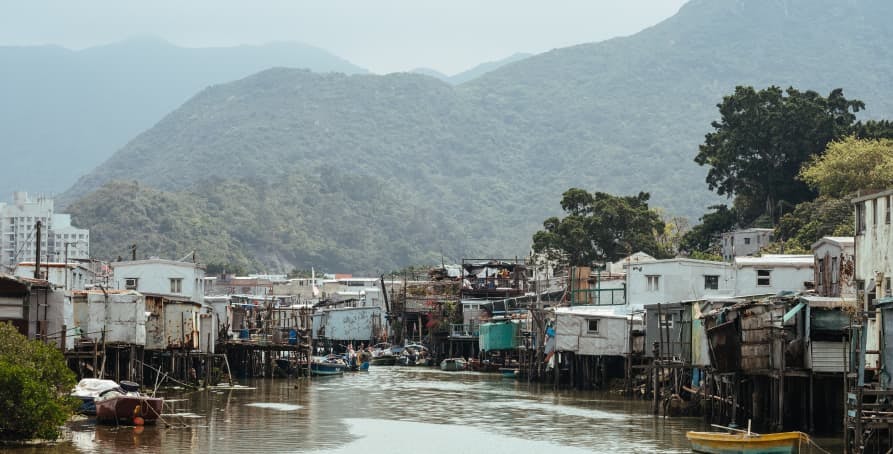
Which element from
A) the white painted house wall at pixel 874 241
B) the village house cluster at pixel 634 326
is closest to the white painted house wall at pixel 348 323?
the village house cluster at pixel 634 326

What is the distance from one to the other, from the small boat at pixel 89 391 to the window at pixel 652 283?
37.3m

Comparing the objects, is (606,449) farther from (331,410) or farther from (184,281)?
(184,281)

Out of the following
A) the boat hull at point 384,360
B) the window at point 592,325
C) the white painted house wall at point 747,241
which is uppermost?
the white painted house wall at point 747,241

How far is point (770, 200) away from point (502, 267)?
26415mm

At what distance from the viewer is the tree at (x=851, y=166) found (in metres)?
96.1

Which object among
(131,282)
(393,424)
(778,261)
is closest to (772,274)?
(778,261)

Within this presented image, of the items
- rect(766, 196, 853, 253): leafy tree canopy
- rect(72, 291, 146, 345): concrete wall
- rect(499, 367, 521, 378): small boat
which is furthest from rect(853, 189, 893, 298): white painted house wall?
rect(499, 367, 521, 378): small boat

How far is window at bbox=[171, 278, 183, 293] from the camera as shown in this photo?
84.9m

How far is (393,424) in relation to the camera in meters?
55.4

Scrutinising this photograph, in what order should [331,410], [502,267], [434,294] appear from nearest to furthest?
[331,410]
[502,267]
[434,294]

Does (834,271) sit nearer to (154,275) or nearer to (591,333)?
(591,333)

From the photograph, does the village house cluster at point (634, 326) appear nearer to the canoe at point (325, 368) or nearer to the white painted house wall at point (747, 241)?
the white painted house wall at point (747, 241)

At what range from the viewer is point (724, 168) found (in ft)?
388

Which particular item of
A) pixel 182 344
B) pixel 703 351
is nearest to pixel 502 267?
pixel 182 344
